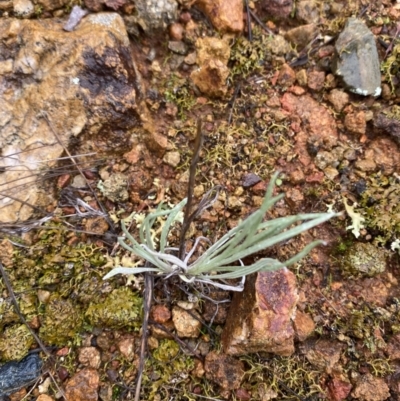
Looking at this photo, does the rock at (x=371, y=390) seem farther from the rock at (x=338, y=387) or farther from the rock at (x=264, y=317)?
the rock at (x=264, y=317)

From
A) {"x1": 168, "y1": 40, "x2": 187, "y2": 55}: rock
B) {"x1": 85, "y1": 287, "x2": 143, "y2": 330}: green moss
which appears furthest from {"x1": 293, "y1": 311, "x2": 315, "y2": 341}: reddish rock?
{"x1": 168, "y1": 40, "x2": 187, "y2": 55}: rock

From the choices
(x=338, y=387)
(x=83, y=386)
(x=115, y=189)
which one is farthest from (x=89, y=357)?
(x=338, y=387)

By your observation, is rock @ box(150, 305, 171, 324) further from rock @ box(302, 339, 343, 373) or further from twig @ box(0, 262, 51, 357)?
rock @ box(302, 339, 343, 373)

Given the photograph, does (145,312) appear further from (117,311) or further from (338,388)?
(338,388)

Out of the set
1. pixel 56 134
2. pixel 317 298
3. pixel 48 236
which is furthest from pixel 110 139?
pixel 317 298

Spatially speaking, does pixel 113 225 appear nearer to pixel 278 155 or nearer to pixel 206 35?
pixel 278 155

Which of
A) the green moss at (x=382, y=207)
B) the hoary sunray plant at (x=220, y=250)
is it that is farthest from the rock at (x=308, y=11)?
the hoary sunray plant at (x=220, y=250)

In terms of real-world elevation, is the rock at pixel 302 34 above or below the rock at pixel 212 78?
above
